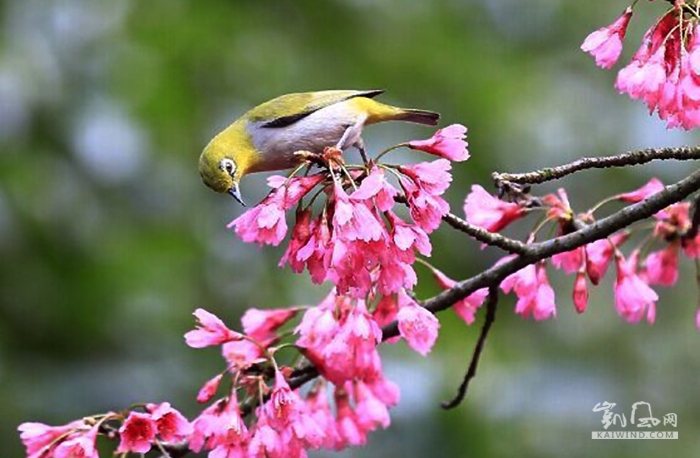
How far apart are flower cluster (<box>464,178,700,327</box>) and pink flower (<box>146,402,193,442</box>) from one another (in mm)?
650

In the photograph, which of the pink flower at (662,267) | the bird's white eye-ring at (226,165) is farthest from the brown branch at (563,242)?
the pink flower at (662,267)

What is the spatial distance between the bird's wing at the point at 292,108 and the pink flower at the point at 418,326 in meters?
0.54

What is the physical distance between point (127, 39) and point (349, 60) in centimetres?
129

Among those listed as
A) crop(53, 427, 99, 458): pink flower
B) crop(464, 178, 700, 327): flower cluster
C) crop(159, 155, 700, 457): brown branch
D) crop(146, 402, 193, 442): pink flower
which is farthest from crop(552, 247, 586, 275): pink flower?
crop(53, 427, 99, 458): pink flower

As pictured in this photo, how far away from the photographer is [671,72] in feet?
7.24

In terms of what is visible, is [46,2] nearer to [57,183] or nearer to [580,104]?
[57,183]

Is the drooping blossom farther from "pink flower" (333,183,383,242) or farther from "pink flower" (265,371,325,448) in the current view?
"pink flower" (333,183,383,242)

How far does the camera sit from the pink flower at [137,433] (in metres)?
2.25

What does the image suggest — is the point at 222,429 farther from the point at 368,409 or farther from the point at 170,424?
the point at 368,409

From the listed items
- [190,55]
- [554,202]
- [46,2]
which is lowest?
[554,202]

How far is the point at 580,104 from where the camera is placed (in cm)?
801

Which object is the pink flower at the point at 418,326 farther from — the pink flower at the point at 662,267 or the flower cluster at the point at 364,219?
the pink flower at the point at 662,267

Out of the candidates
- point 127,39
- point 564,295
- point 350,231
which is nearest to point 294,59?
point 127,39

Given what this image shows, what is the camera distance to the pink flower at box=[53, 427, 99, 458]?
89.5 inches
